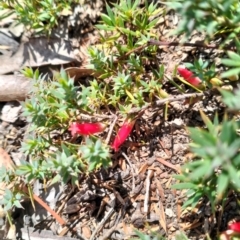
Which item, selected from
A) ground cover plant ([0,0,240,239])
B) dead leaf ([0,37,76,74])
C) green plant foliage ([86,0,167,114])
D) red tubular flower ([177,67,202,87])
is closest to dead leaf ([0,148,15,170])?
ground cover plant ([0,0,240,239])

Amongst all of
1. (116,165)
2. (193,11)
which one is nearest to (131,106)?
(116,165)

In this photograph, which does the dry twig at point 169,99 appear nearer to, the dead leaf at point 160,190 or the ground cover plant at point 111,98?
the ground cover plant at point 111,98

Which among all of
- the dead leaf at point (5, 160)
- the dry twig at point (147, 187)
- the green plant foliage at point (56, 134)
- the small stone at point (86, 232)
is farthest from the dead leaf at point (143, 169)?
the dead leaf at point (5, 160)

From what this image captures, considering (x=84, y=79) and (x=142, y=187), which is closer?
(x=142, y=187)

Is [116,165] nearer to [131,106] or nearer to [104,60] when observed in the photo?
[131,106]

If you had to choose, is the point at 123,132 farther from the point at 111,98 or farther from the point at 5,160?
the point at 5,160

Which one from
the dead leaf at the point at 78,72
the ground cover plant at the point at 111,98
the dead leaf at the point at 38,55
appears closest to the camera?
the ground cover plant at the point at 111,98
